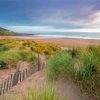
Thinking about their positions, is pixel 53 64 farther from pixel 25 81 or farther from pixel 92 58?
pixel 25 81

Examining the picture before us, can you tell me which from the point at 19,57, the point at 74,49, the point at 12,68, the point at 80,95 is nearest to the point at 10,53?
the point at 19,57

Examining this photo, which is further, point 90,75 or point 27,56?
point 27,56

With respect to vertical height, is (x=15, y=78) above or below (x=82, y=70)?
below

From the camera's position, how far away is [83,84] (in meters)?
7.41

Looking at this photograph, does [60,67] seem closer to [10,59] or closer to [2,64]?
[2,64]

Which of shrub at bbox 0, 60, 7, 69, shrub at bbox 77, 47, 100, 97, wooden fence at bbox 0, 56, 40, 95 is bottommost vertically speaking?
shrub at bbox 0, 60, 7, 69

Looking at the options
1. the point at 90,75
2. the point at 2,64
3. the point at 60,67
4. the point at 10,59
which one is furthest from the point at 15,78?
the point at 10,59

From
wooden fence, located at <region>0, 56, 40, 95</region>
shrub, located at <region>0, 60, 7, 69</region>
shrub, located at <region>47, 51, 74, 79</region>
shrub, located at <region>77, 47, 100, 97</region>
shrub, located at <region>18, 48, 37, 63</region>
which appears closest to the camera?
shrub, located at <region>77, 47, 100, 97</region>

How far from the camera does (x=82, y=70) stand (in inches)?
291

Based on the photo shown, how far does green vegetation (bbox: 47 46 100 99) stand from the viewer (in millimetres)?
7262

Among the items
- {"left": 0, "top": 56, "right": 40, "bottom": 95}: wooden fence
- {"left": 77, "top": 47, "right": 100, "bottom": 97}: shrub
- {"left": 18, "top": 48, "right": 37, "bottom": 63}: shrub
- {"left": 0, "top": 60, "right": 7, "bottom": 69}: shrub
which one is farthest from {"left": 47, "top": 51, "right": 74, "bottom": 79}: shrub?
{"left": 18, "top": 48, "right": 37, "bottom": 63}: shrub

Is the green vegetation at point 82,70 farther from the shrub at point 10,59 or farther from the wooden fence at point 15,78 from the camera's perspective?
the shrub at point 10,59

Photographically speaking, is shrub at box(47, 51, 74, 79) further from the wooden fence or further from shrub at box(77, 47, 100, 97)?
the wooden fence

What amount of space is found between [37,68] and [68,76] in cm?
347
